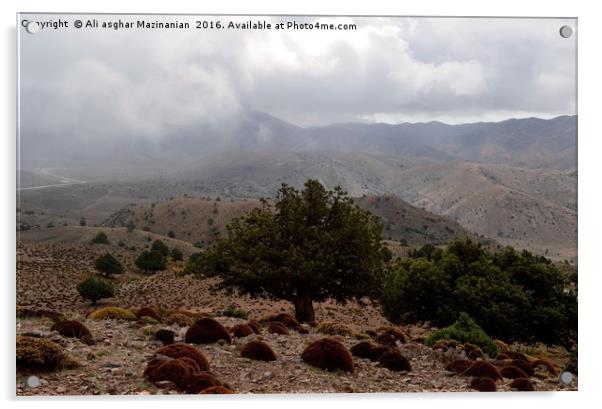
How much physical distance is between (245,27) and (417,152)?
10.5ft

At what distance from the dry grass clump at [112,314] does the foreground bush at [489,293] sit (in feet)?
15.5

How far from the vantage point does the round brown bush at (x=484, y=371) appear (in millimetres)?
7801

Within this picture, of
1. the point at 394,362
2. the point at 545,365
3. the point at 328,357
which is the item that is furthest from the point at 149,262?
the point at 545,365

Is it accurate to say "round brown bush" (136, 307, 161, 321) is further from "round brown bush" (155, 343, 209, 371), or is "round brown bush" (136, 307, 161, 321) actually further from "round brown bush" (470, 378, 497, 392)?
"round brown bush" (470, 378, 497, 392)

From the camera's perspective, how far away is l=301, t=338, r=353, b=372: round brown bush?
7.69m

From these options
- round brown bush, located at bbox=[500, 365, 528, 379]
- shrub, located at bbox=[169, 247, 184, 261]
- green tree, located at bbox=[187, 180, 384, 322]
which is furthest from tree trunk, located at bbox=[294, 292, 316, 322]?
shrub, located at bbox=[169, 247, 184, 261]

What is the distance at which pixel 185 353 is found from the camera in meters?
7.59

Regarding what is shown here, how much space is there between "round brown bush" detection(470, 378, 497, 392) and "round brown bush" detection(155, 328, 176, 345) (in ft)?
13.1

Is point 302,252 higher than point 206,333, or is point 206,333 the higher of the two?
point 302,252

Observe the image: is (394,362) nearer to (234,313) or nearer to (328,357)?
(328,357)

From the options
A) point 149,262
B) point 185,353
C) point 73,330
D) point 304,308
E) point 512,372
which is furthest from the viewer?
point 149,262

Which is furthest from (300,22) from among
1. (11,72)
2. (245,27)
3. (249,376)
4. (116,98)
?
(249,376)

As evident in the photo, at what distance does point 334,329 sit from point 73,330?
3570 millimetres
